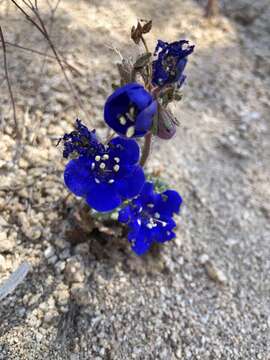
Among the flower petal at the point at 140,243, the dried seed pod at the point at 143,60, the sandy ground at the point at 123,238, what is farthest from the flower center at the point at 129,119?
the sandy ground at the point at 123,238

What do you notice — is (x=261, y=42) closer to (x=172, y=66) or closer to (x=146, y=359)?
(x=172, y=66)

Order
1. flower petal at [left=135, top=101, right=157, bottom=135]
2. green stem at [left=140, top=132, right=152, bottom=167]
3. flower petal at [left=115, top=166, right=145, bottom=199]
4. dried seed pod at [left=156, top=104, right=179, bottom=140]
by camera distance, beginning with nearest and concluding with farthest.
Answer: flower petal at [left=135, top=101, right=157, bottom=135] < dried seed pod at [left=156, top=104, right=179, bottom=140] < flower petal at [left=115, top=166, right=145, bottom=199] < green stem at [left=140, top=132, right=152, bottom=167]

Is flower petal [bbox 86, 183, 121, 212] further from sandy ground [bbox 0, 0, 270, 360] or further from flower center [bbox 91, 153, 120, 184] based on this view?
sandy ground [bbox 0, 0, 270, 360]

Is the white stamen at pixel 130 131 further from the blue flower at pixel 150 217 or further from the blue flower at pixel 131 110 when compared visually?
the blue flower at pixel 150 217

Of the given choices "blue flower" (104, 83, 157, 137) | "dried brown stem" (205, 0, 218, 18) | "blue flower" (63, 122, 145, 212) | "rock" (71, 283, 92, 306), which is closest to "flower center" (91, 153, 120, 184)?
"blue flower" (63, 122, 145, 212)

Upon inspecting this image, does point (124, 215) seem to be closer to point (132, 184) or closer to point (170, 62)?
point (132, 184)

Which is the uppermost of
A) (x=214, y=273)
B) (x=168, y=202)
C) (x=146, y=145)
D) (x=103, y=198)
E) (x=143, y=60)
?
(x=143, y=60)

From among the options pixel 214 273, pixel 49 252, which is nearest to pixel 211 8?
pixel 214 273
